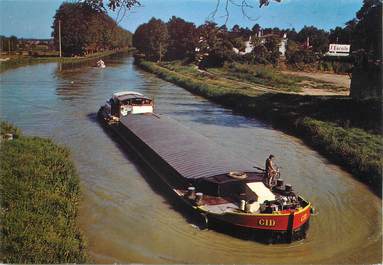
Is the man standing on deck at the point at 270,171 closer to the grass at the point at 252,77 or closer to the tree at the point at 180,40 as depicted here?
the grass at the point at 252,77

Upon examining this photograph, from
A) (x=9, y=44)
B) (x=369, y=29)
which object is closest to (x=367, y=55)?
(x=369, y=29)

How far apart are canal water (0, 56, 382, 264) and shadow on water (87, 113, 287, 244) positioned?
4.2 inches

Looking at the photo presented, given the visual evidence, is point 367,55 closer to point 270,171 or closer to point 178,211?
point 270,171

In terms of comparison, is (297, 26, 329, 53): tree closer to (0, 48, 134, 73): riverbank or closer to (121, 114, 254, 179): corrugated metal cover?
(0, 48, 134, 73): riverbank

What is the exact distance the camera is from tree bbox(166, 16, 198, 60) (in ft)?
211

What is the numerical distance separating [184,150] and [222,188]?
4.29 m

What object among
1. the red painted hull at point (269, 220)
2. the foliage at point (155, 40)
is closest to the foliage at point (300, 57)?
the foliage at point (155, 40)

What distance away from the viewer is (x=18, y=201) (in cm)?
1398

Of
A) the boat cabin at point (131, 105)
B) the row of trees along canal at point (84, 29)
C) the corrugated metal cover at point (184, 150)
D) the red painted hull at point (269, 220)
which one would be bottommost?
the red painted hull at point (269, 220)

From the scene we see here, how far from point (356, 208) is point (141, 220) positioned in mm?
8397

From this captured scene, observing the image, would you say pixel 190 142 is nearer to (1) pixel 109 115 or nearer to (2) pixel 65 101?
(1) pixel 109 115

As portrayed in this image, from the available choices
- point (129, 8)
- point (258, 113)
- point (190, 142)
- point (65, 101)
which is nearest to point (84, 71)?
point (65, 101)

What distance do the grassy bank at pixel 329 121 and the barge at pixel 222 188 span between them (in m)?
7.17

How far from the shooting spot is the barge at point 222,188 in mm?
14352
